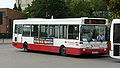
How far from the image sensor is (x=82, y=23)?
19562 mm

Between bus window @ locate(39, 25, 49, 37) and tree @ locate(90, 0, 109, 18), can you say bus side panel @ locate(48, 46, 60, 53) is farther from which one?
tree @ locate(90, 0, 109, 18)

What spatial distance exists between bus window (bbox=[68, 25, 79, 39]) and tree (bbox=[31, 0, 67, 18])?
181 ft

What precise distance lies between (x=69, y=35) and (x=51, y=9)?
187ft

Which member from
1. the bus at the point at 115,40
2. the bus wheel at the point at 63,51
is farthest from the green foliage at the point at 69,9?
the bus at the point at 115,40

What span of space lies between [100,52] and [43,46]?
16.4 ft

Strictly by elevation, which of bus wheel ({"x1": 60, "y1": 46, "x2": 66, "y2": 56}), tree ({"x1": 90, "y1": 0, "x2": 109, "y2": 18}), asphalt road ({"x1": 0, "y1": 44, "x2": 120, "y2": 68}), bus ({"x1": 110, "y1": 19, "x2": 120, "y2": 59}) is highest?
tree ({"x1": 90, "y1": 0, "x2": 109, "y2": 18})

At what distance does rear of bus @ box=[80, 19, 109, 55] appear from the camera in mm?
19406

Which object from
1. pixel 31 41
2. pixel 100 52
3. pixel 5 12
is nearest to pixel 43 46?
pixel 31 41

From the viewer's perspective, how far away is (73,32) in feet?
66.0

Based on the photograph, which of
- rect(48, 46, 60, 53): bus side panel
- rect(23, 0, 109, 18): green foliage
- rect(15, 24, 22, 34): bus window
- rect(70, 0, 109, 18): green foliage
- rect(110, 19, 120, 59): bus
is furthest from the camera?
rect(23, 0, 109, 18): green foliage

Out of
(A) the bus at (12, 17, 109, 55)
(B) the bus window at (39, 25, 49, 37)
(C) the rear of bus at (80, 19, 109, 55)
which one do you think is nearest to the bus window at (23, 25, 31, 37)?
(A) the bus at (12, 17, 109, 55)

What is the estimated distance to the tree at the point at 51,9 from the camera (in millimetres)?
75938

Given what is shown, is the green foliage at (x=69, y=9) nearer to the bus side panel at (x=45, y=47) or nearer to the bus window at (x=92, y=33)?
the bus side panel at (x=45, y=47)

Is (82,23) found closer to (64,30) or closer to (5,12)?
(64,30)
